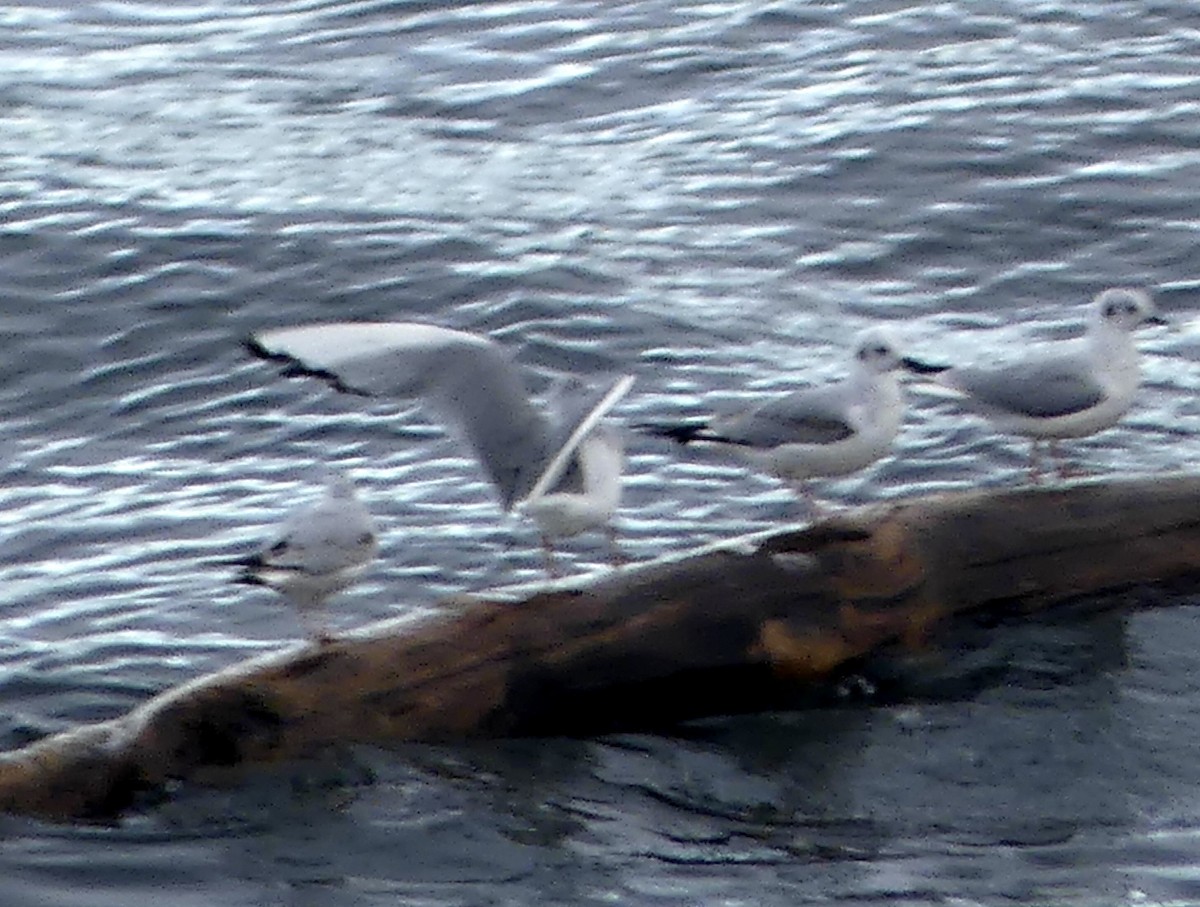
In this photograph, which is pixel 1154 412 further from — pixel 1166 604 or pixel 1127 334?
pixel 1166 604

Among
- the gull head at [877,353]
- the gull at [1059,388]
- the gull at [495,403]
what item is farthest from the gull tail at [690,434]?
the gull at [1059,388]

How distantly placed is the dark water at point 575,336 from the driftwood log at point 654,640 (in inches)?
6.4

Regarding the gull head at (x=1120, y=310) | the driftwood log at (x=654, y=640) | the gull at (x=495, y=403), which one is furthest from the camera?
the gull head at (x=1120, y=310)

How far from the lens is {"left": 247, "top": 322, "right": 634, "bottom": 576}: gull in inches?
321

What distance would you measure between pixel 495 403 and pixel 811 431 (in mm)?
1162

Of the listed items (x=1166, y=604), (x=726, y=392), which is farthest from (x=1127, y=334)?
(x=726, y=392)

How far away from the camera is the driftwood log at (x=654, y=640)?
24.5ft

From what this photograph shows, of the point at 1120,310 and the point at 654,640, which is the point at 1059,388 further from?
the point at 654,640

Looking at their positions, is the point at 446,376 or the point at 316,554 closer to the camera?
the point at 316,554

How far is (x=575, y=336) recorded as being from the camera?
13.2 m

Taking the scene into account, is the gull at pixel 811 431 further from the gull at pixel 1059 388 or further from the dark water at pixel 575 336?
the dark water at pixel 575 336

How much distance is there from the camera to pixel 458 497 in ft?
36.0

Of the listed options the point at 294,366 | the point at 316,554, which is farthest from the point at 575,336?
the point at 316,554

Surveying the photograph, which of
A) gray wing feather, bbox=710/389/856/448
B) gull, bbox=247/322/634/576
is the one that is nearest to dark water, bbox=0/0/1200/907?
gull, bbox=247/322/634/576
